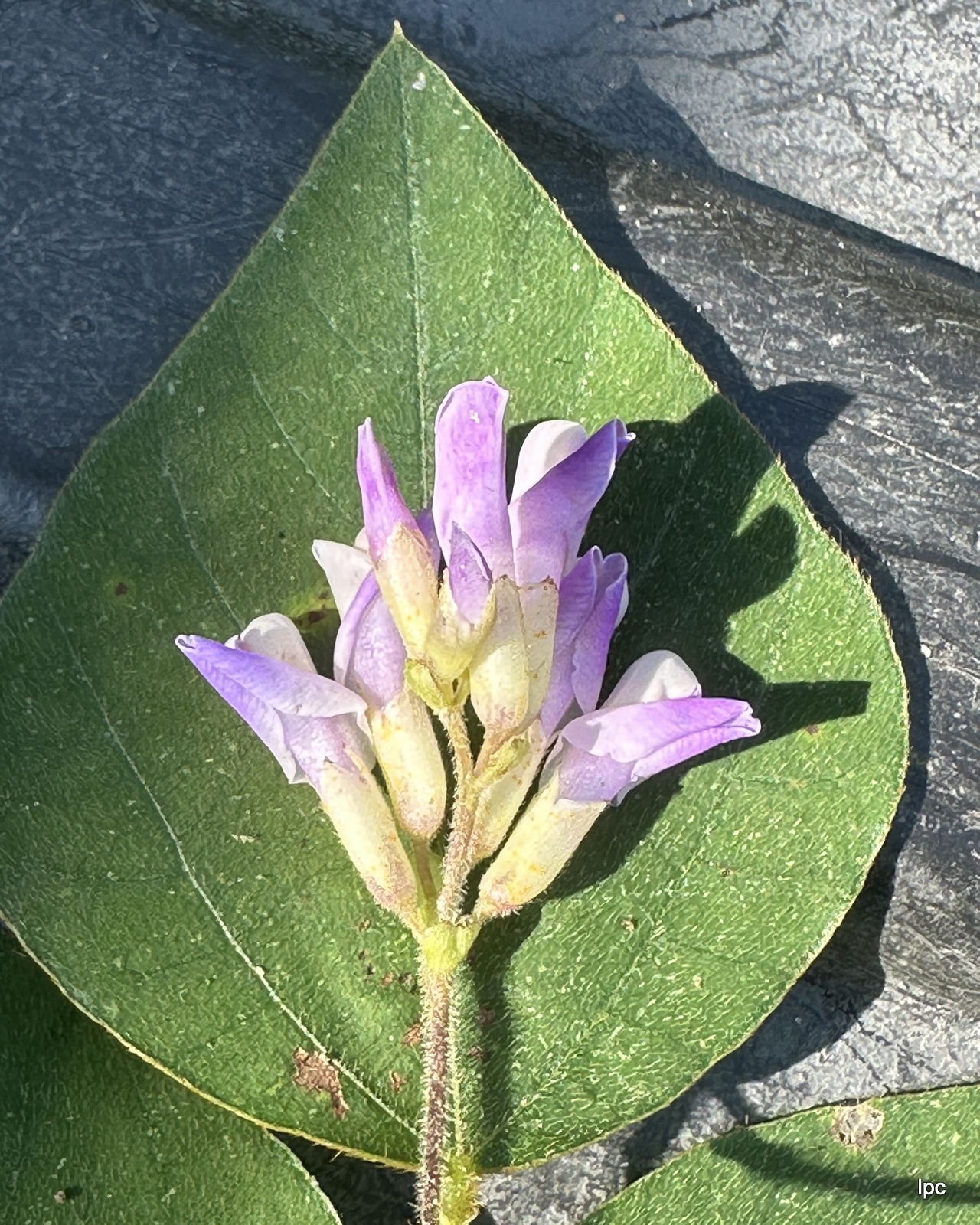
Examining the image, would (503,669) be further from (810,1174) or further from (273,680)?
(810,1174)

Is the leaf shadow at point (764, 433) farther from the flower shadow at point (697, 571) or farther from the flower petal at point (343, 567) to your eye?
the flower petal at point (343, 567)

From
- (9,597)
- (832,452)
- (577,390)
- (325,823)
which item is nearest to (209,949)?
(325,823)

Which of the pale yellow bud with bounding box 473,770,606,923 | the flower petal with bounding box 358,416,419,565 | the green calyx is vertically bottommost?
the green calyx

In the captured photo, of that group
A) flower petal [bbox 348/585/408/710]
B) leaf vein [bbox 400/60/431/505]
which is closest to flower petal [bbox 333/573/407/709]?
flower petal [bbox 348/585/408/710]

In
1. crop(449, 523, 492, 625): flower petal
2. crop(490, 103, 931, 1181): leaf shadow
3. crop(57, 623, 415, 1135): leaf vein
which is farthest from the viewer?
crop(490, 103, 931, 1181): leaf shadow

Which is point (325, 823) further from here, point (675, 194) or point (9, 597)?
point (675, 194)

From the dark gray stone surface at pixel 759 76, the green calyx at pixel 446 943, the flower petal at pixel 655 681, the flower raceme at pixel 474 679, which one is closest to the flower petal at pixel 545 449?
the flower raceme at pixel 474 679

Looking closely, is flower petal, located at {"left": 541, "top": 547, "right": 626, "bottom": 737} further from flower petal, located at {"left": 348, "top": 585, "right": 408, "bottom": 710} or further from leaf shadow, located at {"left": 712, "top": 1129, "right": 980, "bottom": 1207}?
leaf shadow, located at {"left": 712, "top": 1129, "right": 980, "bottom": 1207}

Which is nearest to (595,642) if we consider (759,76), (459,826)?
(459,826)
